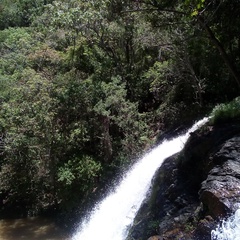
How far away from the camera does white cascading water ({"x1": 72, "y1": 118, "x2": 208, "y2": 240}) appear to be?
38.5ft

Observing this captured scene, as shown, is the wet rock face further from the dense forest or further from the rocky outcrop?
the dense forest

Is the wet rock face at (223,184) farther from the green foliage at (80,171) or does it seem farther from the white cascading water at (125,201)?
the green foliage at (80,171)

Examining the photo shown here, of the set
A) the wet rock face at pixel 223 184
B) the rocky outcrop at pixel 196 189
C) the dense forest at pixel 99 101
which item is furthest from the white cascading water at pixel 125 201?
the wet rock face at pixel 223 184

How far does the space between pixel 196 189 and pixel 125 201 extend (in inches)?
157

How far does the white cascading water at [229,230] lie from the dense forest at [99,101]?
7365mm

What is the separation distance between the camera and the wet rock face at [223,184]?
7.06 meters

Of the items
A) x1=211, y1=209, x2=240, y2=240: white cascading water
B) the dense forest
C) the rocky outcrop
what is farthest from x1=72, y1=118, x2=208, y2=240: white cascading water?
x1=211, y1=209, x2=240, y2=240: white cascading water

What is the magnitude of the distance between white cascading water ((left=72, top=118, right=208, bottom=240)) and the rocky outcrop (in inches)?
41.5

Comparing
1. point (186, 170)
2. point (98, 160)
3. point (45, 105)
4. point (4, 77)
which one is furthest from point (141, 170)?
point (4, 77)

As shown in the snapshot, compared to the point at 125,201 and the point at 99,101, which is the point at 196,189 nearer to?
the point at 125,201

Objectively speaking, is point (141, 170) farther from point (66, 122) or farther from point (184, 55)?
point (184, 55)

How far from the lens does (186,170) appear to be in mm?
9891

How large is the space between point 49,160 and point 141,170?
14.1 feet

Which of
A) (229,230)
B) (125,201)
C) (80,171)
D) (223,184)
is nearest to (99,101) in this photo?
(80,171)
